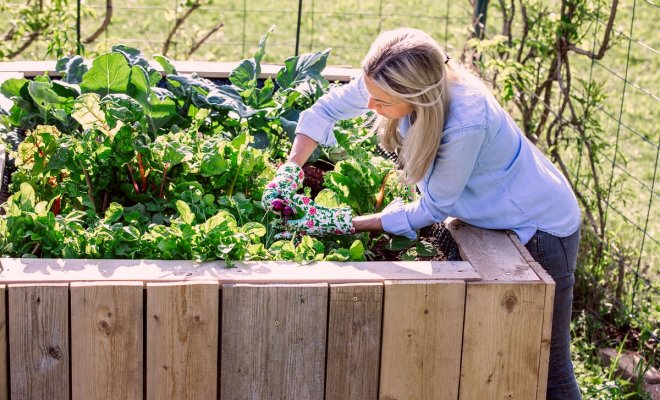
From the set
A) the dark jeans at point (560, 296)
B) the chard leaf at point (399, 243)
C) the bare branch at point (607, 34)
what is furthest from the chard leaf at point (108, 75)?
the bare branch at point (607, 34)

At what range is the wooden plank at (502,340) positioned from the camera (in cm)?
232

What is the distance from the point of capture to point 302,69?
352cm

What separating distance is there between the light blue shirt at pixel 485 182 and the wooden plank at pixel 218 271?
22cm

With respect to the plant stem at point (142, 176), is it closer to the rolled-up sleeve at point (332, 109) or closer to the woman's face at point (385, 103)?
the rolled-up sleeve at point (332, 109)

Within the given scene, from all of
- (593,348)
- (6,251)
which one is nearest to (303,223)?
(6,251)

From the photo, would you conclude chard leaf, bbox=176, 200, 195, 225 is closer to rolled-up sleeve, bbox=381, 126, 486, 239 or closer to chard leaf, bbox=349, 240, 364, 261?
chard leaf, bbox=349, 240, 364, 261

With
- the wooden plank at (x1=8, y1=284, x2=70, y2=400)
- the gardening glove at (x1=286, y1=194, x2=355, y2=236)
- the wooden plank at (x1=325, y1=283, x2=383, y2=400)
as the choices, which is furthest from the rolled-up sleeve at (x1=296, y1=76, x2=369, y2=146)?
the wooden plank at (x1=8, y1=284, x2=70, y2=400)

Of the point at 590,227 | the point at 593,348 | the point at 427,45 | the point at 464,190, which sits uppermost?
the point at 427,45

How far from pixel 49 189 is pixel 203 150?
1.50 ft

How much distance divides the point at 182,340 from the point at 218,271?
6.9 inches

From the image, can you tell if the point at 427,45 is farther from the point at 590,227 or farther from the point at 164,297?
the point at 590,227

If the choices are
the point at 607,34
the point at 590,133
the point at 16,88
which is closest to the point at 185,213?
the point at 16,88

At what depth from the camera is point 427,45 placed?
7.77 ft

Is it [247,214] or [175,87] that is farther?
[175,87]
